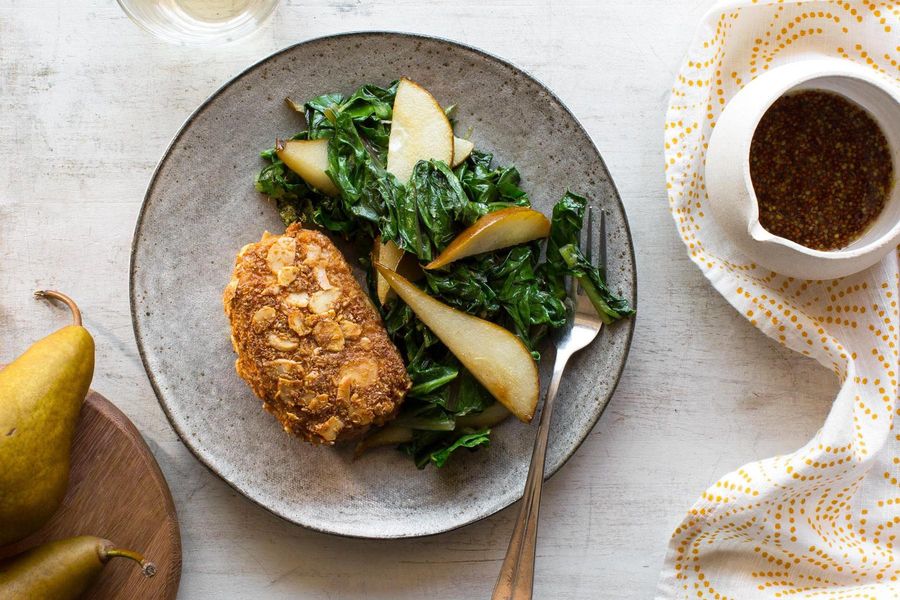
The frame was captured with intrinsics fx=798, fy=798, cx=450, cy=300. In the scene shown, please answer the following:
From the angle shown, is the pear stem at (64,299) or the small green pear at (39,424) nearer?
the small green pear at (39,424)

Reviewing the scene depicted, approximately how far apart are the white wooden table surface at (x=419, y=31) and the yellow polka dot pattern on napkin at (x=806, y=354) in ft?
0.39

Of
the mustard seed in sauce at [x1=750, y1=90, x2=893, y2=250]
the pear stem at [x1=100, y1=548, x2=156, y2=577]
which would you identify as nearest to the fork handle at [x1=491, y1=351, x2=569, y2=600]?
the mustard seed in sauce at [x1=750, y1=90, x2=893, y2=250]

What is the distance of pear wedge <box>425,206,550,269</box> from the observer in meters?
2.44

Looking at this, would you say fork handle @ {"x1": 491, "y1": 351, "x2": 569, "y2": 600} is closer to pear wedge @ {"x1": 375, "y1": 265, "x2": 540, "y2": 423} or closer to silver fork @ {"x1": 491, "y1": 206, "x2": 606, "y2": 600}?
silver fork @ {"x1": 491, "y1": 206, "x2": 606, "y2": 600}

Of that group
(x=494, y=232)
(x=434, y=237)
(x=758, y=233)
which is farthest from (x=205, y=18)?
(x=758, y=233)

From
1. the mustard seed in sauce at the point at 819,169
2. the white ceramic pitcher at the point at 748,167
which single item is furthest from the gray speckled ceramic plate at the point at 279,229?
the mustard seed in sauce at the point at 819,169

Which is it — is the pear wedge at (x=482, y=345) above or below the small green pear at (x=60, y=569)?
Result: above

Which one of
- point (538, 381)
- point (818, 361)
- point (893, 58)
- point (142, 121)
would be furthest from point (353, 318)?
point (893, 58)

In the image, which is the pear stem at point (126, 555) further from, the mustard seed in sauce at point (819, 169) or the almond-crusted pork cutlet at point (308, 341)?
the mustard seed in sauce at point (819, 169)

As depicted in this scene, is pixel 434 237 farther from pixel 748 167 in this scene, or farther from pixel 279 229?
pixel 748 167

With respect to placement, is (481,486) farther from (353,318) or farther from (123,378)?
(123,378)

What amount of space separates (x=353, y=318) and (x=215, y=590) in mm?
1114

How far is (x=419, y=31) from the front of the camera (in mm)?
2783

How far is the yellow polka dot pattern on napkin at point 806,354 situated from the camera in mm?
2639
